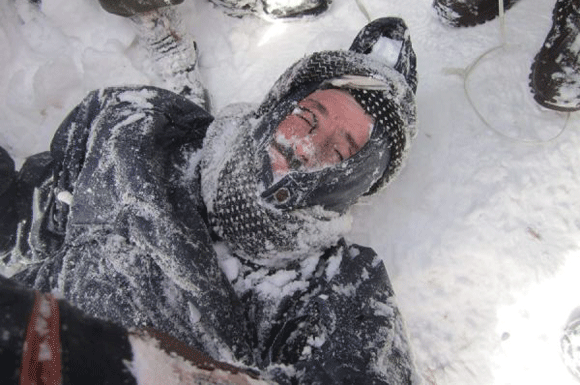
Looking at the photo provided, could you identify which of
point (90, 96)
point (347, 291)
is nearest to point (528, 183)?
point (347, 291)

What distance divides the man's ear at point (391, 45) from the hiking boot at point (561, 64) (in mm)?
418

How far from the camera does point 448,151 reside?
1747 millimetres

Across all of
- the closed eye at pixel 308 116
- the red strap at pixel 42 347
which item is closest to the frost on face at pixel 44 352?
the red strap at pixel 42 347

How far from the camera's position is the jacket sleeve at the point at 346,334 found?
114 centimetres

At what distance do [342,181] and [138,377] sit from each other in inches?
31.0

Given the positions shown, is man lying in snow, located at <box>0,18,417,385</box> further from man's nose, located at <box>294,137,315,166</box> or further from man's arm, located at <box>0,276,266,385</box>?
man's arm, located at <box>0,276,266,385</box>

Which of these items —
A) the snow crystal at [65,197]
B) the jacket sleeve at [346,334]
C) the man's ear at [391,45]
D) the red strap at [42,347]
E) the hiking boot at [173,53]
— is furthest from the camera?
the hiking boot at [173,53]

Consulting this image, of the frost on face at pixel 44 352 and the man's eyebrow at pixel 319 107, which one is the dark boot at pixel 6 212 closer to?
the man's eyebrow at pixel 319 107

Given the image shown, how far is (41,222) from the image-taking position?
4.97 feet

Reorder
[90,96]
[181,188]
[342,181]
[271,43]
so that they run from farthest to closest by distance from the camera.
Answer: [271,43]
[90,96]
[181,188]
[342,181]

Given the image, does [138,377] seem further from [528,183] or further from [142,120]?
[528,183]

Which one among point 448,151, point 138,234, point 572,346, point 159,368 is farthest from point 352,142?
point 572,346

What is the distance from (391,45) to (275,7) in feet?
2.12

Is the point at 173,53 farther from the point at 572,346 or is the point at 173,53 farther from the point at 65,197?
the point at 572,346
